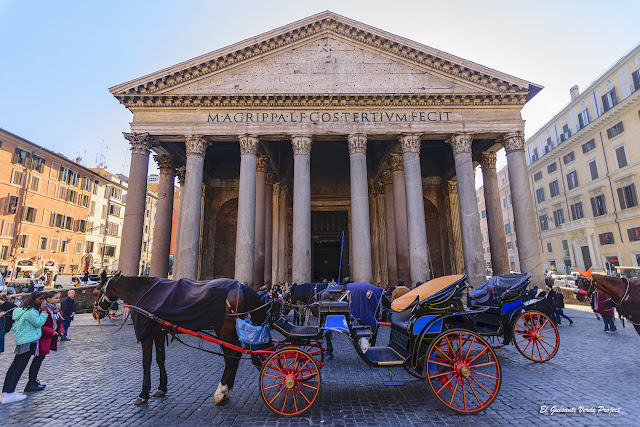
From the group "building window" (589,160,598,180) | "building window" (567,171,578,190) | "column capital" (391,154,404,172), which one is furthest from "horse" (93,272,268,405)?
"building window" (567,171,578,190)

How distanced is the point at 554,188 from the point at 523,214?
26.6m

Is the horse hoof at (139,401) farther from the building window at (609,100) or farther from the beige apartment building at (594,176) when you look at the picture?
the building window at (609,100)

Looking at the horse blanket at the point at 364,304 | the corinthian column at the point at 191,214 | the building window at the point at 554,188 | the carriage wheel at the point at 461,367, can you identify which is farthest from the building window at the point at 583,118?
the carriage wheel at the point at 461,367

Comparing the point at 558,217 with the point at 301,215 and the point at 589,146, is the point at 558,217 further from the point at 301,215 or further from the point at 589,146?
the point at 301,215

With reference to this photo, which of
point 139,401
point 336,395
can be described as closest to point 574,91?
point 336,395

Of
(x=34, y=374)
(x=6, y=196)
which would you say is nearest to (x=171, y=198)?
(x=34, y=374)

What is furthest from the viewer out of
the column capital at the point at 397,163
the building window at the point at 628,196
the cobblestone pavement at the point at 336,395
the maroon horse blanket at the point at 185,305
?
the building window at the point at 628,196

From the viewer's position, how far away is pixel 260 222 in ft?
55.3

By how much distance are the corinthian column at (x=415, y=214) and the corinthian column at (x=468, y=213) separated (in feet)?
6.03

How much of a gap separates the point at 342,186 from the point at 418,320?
1784 centimetres

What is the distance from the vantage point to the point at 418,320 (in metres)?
→ 4.67

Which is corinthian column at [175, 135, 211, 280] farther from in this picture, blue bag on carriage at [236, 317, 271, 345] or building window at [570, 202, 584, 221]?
building window at [570, 202, 584, 221]

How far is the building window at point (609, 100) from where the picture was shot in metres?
27.1

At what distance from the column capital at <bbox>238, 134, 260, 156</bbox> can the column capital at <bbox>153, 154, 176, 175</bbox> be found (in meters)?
5.03
